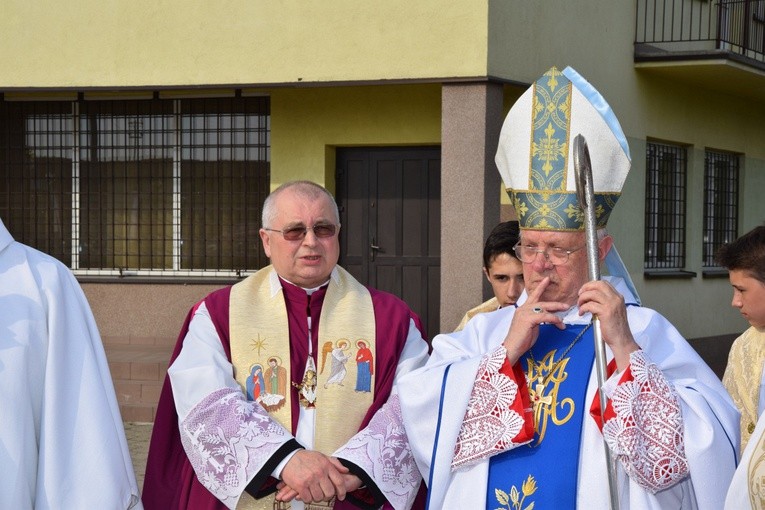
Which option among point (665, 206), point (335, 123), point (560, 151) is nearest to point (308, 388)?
point (560, 151)

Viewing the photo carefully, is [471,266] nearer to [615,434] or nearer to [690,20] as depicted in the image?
[690,20]

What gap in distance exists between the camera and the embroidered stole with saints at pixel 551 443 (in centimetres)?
363

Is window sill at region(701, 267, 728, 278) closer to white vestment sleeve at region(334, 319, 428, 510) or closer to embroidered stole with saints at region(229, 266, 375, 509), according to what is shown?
embroidered stole with saints at region(229, 266, 375, 509)

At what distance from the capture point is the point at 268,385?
14.3 feet

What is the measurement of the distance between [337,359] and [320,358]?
0.06 meters

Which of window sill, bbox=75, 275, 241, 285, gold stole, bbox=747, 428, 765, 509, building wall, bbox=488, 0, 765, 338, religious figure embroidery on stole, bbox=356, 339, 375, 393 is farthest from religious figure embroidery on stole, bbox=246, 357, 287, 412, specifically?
window sill, bbox=75, 275, 241, 285

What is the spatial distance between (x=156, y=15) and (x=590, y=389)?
29.0ft

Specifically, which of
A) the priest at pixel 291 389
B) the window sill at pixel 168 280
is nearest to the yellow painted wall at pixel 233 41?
the window sill at pixel 168 280

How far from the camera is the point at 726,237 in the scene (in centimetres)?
1645

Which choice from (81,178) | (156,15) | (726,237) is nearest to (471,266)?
(156,15)

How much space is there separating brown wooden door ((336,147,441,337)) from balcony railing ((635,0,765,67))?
10.3 feet

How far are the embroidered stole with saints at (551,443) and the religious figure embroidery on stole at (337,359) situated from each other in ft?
2.71

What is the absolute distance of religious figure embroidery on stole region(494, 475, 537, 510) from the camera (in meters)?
3.67

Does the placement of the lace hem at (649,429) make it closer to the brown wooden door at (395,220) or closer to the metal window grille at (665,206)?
the brown wooden door at (395,220)
